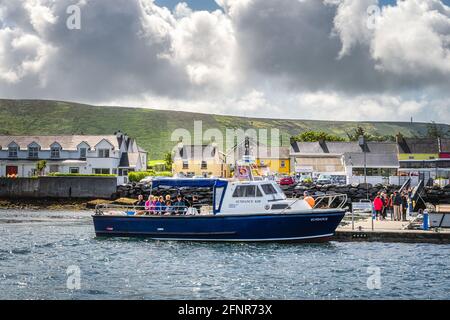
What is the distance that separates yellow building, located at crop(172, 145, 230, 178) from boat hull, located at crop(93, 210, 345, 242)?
228 feet

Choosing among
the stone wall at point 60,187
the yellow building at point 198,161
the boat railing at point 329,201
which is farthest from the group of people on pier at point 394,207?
the yellow building at point 198,161

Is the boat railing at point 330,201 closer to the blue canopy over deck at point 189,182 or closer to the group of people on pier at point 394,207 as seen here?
the group of people on pier at point 394,207

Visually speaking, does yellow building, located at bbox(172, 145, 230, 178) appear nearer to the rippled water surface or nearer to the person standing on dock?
the person standing on dock

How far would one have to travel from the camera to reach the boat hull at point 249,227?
28672 mm

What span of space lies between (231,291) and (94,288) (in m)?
4.30

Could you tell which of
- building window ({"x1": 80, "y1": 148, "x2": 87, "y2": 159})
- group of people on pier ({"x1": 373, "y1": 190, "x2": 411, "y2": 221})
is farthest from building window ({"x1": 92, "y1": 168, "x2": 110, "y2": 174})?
group of people on pier ({"x1": 373, "y1": 190, "x2": 411, "y2": 221})

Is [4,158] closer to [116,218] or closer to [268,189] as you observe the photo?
[116,218]

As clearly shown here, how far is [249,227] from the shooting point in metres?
29.0

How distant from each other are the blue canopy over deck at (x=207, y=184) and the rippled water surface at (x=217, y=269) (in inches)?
83.2

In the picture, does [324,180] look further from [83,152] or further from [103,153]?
[83,152]

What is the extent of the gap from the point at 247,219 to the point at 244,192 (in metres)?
1.39
